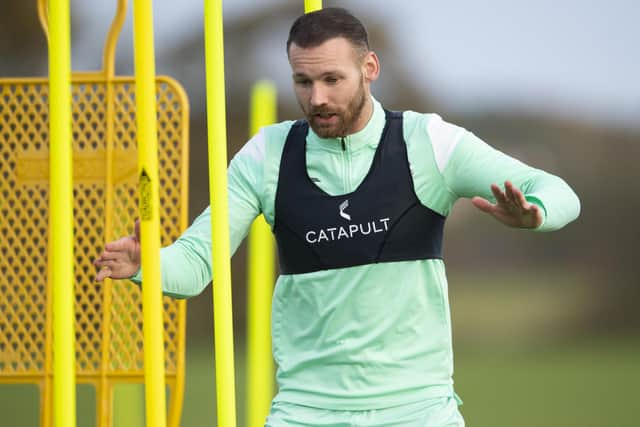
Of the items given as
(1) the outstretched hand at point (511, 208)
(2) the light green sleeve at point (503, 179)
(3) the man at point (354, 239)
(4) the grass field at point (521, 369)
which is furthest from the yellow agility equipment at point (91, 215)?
(4) the grass field at point (521, 369)

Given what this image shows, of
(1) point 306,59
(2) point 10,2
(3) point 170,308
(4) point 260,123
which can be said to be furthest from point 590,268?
(1) point 306,59

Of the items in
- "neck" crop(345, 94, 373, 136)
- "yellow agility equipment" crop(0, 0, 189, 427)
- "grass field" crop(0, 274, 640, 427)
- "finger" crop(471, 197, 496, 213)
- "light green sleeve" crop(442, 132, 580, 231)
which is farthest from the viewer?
"grass field" crop(0, 274, 640, 427)

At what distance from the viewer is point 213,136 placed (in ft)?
8.52

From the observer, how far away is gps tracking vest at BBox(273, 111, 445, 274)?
2902 mm

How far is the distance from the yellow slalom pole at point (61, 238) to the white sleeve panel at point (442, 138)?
3.11 ft

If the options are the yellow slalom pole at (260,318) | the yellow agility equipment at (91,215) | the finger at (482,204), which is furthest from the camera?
the yellow slalom pole at (260,318)

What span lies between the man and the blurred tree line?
305 inches

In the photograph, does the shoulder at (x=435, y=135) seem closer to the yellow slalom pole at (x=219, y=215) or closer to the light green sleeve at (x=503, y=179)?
the light green sleeve at (x=503, y=179)

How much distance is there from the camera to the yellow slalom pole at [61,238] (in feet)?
9.14

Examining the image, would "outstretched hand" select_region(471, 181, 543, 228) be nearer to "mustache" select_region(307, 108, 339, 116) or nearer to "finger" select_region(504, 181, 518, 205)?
"finger" select_region(504, 181, 518, 205)

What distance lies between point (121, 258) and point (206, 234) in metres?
0.28

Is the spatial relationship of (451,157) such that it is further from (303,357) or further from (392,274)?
(303,357)

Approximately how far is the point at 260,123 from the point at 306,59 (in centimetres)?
193

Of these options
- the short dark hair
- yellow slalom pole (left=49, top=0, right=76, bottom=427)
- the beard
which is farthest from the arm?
the short dark hair
